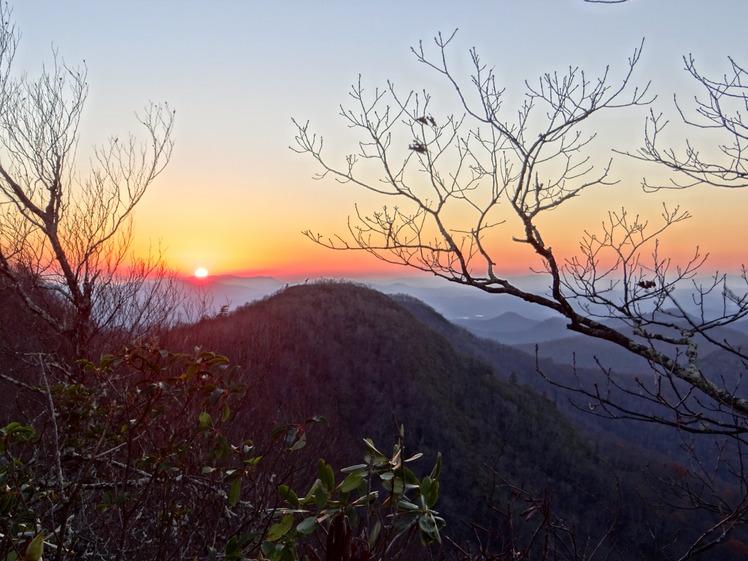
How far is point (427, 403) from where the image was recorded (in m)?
29.3

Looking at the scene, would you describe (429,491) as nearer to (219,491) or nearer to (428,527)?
(428,527)

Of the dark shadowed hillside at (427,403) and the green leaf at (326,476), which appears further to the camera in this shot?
the dark shadowed hillside at (427,403)

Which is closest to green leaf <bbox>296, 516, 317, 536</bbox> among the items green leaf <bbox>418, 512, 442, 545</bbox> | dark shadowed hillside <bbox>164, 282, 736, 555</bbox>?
green leaf <bbox>418, 512, 442, 545</bbox>

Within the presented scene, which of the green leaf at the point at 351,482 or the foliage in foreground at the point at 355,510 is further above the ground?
the green leaf at the point at 351,482

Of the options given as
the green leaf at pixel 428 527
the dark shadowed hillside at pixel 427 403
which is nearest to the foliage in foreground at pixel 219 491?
the green leaf at pixel 428 527

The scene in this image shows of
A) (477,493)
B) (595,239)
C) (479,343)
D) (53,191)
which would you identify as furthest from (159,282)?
(479,343)

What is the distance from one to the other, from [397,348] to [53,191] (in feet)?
88.4

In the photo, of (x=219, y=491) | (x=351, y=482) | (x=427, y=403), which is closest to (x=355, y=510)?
(x=351, y=482)

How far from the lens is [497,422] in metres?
31.5

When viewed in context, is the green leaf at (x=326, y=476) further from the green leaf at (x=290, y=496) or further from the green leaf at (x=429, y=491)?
the green leaf at (x=429, y=491)

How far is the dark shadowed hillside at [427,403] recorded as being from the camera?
76.8 ft

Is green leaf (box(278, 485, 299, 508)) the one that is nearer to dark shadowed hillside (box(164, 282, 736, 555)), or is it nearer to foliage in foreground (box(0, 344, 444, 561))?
foliage in foreground (box(0, 344, 444, 561))

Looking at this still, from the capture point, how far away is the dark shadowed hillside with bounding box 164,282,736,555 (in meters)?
23.4

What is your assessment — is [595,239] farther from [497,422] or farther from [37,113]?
[497,422]
